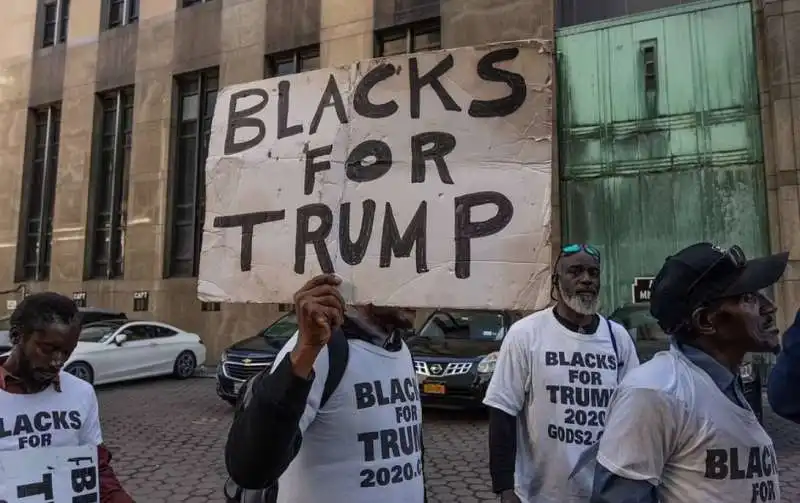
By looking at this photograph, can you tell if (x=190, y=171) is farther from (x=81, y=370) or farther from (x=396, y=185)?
(x=396, y=185)

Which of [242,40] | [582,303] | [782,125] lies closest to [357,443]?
[582,303]

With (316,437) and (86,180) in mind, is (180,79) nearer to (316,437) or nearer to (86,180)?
(86,180)

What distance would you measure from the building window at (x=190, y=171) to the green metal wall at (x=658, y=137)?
10.1 metres

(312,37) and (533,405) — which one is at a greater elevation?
(312,37)

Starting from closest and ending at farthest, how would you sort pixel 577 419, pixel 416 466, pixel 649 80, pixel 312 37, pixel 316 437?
pixel 316 437 < pixel 416 466 < pixel 577 419 < pixel 649 80 < pixel 312 37

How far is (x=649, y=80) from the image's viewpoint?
13594mm

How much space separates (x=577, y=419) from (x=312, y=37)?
1570 centimetres

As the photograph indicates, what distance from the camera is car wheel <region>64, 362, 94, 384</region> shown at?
11836 mm

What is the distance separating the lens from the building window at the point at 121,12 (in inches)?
814

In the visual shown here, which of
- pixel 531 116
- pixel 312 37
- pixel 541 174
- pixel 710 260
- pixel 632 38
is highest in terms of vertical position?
pixel 312 37

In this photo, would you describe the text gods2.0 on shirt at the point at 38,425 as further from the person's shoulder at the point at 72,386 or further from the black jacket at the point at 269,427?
the black jacket at the point at 269,427

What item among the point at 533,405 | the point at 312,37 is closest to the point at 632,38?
the point at 312,37

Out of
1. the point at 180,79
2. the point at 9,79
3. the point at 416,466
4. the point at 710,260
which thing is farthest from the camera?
the point at 9,79

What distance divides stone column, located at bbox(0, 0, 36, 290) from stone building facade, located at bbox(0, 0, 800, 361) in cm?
6
